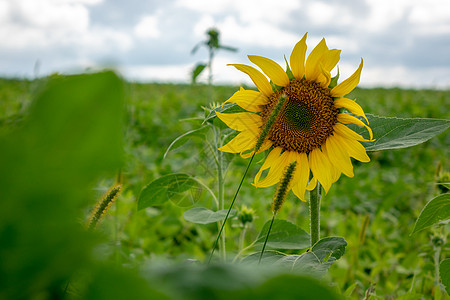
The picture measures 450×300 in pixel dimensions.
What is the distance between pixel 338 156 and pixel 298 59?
10.3 inches

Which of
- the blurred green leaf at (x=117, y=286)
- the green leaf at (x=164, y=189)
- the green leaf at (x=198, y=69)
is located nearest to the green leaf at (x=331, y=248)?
the green leaf at (x=164, y=189)

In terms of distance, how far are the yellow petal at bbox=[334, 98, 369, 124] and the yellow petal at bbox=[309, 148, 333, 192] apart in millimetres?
128

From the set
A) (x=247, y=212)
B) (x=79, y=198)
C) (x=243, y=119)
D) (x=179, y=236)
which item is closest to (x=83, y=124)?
(x=79, y=198)

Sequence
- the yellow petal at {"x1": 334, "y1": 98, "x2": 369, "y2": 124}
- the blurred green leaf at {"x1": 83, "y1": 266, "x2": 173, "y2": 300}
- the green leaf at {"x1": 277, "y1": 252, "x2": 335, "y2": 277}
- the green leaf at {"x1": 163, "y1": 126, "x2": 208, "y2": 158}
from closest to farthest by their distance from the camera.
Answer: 1. the blurred green leaf at {"x1": 83, "y1": 266, "x2": 173, "y2": 300}
2. the green leaf at {"x1": 277, "y1": 252, "x2": 335, "y2": 277}
3. the yellow petal at {"x1": 334, "y1": 98, "x2": 369, "y2": 124}
4. the green leaf at {"x1": 163, "y1": 126, "x2": 208, "y2": 158}

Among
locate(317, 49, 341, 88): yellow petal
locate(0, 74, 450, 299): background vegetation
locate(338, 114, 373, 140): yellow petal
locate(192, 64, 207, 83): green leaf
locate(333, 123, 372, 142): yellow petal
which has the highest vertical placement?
locate(192, 64, 207, 83): green leaf

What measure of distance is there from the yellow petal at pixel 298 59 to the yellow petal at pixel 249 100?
10 cm

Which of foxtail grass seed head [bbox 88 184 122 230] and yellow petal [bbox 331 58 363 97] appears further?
yellow petal [bbox 331 58 363 97]

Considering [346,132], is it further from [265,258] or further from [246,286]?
[246,286]

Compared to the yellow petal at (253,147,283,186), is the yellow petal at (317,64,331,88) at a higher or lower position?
higher

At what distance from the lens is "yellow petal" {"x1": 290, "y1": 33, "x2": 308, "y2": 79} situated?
0.93 m

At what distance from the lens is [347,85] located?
3.00 feet

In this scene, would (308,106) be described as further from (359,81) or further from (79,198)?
(79,198)

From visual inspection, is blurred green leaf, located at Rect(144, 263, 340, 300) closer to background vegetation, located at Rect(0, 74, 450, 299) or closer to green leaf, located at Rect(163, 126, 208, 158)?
background vegetation, located at Rect(0, 74, 450, 299)

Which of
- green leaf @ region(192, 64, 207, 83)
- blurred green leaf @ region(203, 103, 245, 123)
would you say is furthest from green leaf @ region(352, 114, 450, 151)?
green leaf @ region(192, 64, 207, 83)
